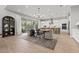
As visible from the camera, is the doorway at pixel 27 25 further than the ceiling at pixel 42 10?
Yes

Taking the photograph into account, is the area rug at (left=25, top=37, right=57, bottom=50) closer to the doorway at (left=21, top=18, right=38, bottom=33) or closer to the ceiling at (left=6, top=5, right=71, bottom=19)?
the doorway at (left=21, top=18, right=38, bottom=33)

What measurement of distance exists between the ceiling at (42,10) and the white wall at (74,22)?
19 centimetres

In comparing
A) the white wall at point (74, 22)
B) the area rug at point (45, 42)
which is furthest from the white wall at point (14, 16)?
the white wall at point (74, 22)

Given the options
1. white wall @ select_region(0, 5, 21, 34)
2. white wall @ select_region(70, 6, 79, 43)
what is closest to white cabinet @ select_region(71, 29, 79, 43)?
white wall @ select_region(70, 6, 79, 43)

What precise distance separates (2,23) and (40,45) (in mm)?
1482

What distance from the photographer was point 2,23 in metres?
3.64

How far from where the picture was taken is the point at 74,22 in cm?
350

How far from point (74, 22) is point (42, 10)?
1.11m

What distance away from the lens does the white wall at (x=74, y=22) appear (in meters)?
3.41

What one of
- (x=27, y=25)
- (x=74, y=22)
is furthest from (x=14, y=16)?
(x=74, y=22)

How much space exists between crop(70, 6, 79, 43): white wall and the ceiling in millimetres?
190

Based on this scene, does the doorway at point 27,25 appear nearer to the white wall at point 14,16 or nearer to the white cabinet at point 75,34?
the white wall at point 14,16
